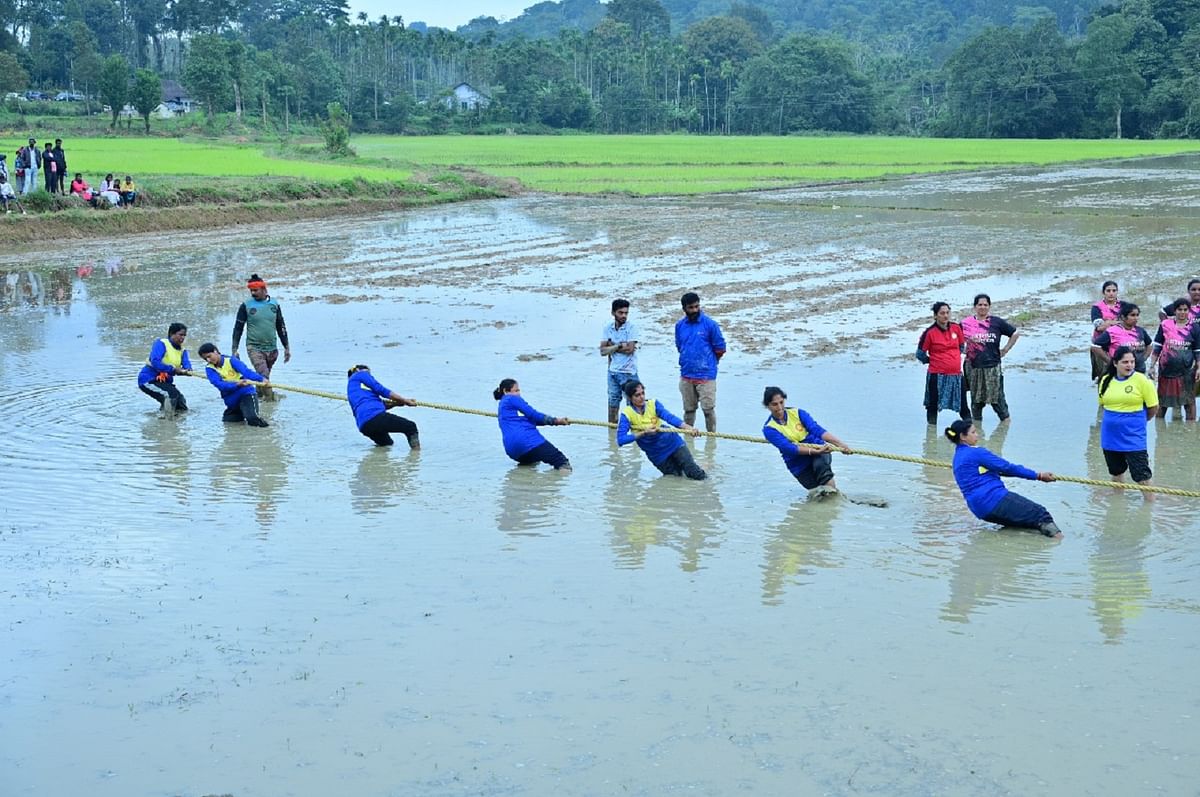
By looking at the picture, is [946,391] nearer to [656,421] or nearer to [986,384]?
[986,384]

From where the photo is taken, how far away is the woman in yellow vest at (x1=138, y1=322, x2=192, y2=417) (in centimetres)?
1391

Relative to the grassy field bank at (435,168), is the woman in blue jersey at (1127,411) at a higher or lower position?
lower

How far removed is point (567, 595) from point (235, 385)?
243 inches

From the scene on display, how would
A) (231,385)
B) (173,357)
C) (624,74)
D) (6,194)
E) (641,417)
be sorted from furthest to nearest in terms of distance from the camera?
(624,74) < (6,194) < (173,357) < (231,385) < (641,417)

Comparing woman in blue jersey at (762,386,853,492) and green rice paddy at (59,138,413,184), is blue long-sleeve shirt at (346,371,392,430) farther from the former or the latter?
green rice paddy at (59,138,413,184)

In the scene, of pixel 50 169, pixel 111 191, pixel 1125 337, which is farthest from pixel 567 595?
pixel 111 191

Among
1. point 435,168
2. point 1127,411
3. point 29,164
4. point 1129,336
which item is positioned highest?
point 435,168

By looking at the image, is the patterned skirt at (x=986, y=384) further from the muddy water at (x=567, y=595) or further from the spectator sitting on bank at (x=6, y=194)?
the spectator sitting on bank at (x=6, y=194)

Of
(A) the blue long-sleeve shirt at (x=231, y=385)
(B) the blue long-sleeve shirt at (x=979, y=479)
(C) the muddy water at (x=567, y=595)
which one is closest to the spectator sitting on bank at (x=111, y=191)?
(C) the muddy water at (x=567, y=595)

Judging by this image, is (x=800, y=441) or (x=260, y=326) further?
(x=260, y=326)

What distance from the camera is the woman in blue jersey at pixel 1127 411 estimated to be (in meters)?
10.2

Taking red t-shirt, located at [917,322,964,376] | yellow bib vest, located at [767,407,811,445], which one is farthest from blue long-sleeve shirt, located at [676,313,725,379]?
yellow bib vest, located at [767,407,811,445]

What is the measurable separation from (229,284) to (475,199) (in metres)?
17.8

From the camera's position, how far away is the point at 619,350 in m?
12.5
